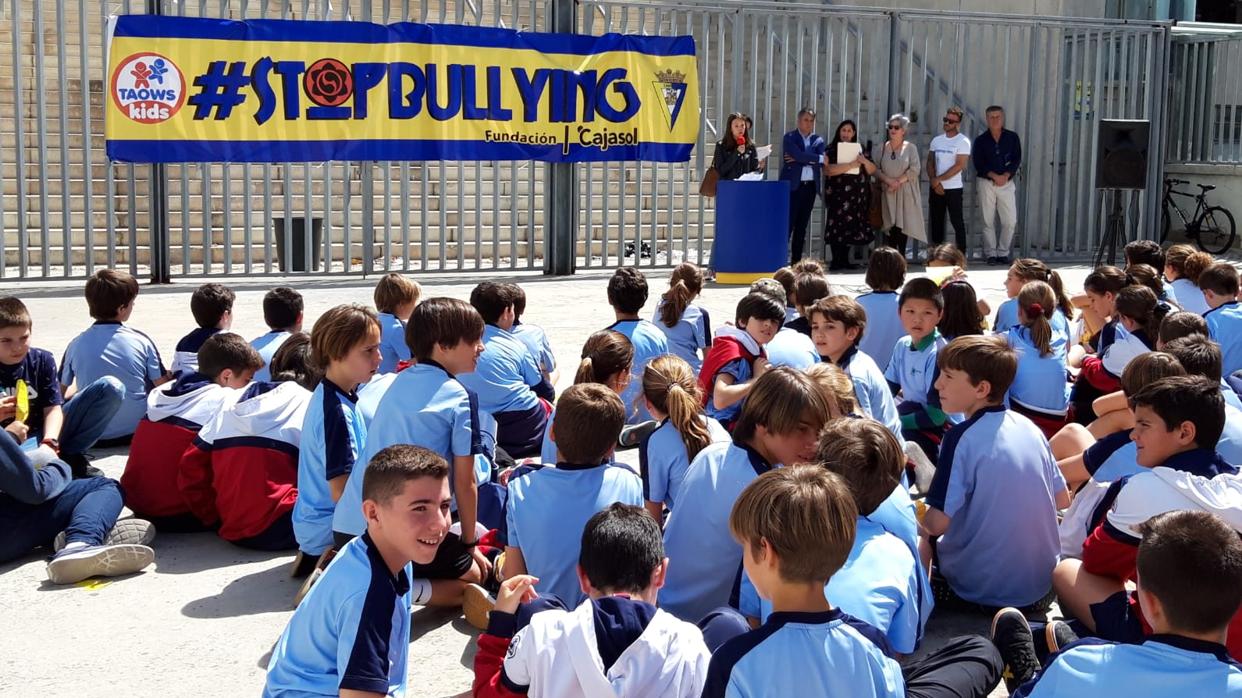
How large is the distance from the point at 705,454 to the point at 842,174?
11270mm

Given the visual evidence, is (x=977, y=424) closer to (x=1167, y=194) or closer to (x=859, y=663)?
(x=859, y=663)

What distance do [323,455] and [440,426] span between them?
514 mm

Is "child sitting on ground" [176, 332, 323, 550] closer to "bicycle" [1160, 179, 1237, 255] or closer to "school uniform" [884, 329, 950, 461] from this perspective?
"school uniform" [884, 329, 950, 461]

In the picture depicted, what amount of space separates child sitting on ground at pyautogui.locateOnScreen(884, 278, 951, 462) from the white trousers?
10.0 metres

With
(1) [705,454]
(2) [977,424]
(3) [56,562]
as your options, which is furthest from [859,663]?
(3) [56,562]

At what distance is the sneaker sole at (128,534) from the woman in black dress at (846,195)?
10.8m

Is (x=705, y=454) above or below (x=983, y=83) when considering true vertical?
below

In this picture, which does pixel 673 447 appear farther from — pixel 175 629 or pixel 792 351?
pixel 175 629

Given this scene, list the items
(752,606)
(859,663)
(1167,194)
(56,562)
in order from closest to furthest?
1. (859,663)
2. (752,606)
3. (56,562)
4. (1167,194)

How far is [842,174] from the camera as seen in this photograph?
1499cm

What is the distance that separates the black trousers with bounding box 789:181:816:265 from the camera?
1490cm

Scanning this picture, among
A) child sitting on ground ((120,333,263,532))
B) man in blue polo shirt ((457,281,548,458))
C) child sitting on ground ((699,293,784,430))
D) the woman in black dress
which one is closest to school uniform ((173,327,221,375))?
child sitting on ground ((120,333,263,532))

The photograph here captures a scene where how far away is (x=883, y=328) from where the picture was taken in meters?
7.25

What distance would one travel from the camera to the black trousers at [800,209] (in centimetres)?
1490
